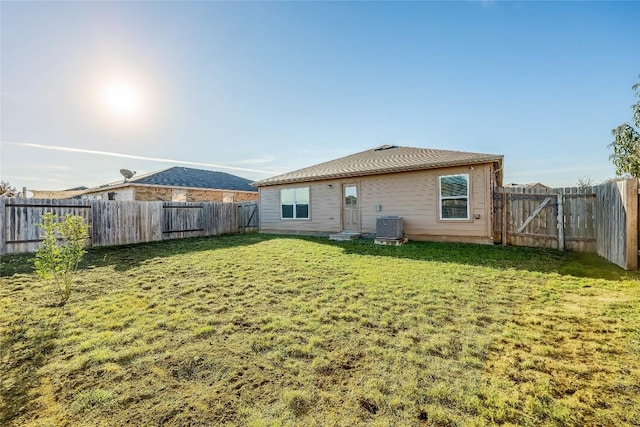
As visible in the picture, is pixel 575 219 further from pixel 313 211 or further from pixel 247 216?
pixel 247 216

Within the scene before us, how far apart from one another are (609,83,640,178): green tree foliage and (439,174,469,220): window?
330 inches

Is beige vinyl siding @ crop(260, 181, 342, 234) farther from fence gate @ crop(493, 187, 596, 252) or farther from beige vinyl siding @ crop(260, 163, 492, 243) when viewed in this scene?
fence gate @ crop(493, 187, 596, 252)

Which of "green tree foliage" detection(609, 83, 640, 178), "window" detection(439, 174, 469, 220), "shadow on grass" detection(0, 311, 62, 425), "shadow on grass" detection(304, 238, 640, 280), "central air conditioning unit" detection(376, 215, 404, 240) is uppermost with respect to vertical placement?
"green tree foliage" detection(609, 83, 640, 178)

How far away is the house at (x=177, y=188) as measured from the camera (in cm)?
1836

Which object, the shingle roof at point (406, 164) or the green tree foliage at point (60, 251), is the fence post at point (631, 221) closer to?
the shingle roof at point (406, 164)

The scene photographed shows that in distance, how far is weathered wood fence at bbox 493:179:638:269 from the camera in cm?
541

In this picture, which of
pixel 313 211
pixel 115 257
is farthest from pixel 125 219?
pixel 313 211

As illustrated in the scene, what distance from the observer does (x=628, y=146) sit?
11883 mm

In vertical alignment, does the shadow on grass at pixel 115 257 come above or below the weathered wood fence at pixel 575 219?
below

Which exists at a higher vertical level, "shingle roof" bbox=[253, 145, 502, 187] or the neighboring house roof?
the neighboring house roof

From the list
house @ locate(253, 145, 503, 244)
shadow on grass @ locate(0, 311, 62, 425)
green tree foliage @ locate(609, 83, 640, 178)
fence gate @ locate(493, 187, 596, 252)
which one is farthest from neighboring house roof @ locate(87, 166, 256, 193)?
green tree foliage @ locate(609, 83, 640, 178)

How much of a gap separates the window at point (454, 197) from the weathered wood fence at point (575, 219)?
865 mm

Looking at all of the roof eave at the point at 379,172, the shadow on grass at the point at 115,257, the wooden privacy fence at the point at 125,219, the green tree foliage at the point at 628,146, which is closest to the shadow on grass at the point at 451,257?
the shadow on grass at the point at 115,257

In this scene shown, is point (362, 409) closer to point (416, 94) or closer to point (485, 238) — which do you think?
point (485, 238)
